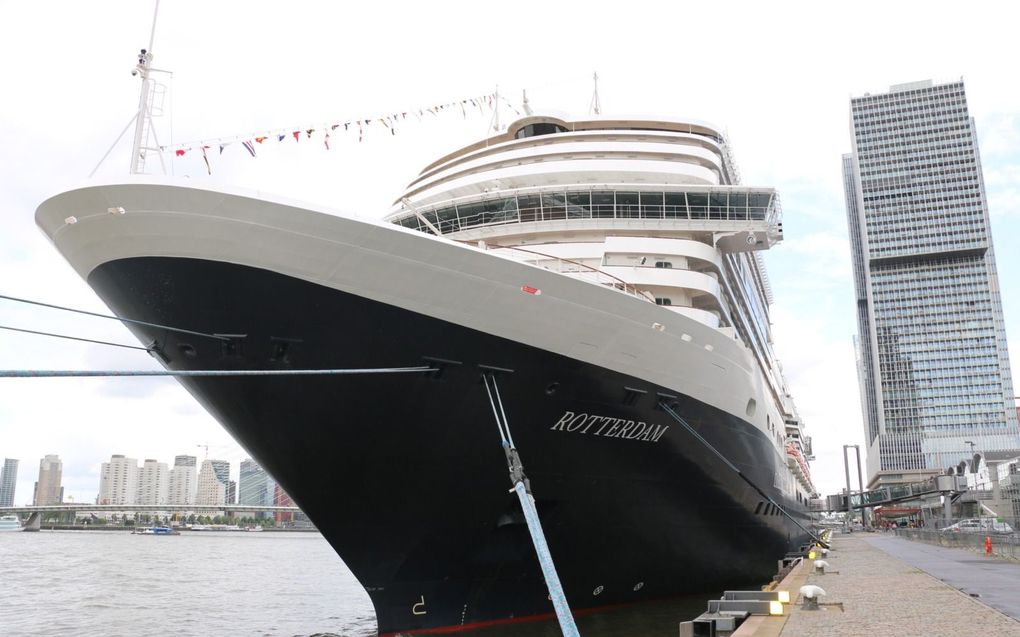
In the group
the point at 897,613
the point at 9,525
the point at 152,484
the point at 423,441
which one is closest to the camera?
the point at 897,613

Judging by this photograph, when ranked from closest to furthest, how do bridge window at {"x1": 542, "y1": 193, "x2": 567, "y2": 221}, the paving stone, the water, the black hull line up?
the paving stone, the black hull, bridge window at {"x1": 542, "y1": 193, "x2": 567, "y2": 221}, the water

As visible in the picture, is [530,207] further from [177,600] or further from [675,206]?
[177,600]

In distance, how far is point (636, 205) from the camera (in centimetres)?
1514

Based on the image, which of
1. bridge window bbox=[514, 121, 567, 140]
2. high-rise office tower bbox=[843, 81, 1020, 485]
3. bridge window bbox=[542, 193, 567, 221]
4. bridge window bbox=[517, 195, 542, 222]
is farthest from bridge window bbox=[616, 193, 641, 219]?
high-rise office tower bbox=[843, 81, 1020, 485]

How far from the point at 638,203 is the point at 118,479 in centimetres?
15055

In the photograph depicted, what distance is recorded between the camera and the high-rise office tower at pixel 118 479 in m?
140

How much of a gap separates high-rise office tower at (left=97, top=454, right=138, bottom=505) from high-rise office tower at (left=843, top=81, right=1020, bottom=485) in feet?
450

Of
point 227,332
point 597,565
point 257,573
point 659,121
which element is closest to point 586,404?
point 597,565

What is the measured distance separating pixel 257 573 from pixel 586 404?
95.9ft

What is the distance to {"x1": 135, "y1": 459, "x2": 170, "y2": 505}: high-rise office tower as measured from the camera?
5079 inches

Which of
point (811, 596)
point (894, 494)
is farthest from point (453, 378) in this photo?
point (894, 494)

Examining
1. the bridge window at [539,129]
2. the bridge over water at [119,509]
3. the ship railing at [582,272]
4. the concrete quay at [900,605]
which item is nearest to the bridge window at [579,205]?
the ship railing at [582,272]

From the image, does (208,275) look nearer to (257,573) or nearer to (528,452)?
(528,452)

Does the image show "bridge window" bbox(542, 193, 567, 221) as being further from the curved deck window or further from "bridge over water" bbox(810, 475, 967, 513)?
"bridge over water" bbox(810, 475, 967, 513)
